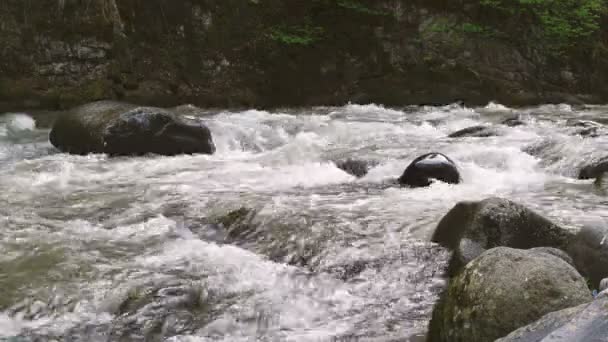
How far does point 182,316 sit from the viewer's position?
10.6 ft

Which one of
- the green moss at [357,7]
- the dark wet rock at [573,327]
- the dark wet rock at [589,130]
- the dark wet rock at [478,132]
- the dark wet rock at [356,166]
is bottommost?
the dark wet rock at [356,166]

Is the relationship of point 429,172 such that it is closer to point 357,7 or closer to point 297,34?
point 297,34

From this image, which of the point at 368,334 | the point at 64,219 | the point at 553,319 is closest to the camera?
the point at 553,319

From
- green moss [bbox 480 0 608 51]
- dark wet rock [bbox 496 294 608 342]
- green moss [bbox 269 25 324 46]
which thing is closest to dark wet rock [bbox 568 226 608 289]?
dark wet rock [bbox 496 294 608 342]

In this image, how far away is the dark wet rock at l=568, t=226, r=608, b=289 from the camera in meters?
3.33

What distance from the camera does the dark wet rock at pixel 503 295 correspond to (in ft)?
8.60

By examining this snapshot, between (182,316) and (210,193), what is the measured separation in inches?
97.8

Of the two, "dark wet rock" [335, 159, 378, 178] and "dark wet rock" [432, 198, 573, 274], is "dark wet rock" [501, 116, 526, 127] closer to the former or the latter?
"dark wet rock" [335, 159, 378, 178]

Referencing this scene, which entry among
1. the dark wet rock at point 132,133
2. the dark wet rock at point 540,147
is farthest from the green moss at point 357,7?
the dark wet rock at point 540,147

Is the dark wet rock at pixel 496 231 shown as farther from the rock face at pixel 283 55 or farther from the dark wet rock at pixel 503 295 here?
the rock face at pixel 283 55

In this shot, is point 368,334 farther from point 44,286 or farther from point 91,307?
point 44,286

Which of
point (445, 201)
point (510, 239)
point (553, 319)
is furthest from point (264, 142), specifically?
point (553, 319)

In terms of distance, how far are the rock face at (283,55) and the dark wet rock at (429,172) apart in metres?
7.28

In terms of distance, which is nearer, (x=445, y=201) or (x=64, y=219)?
(x=64, y=219)
